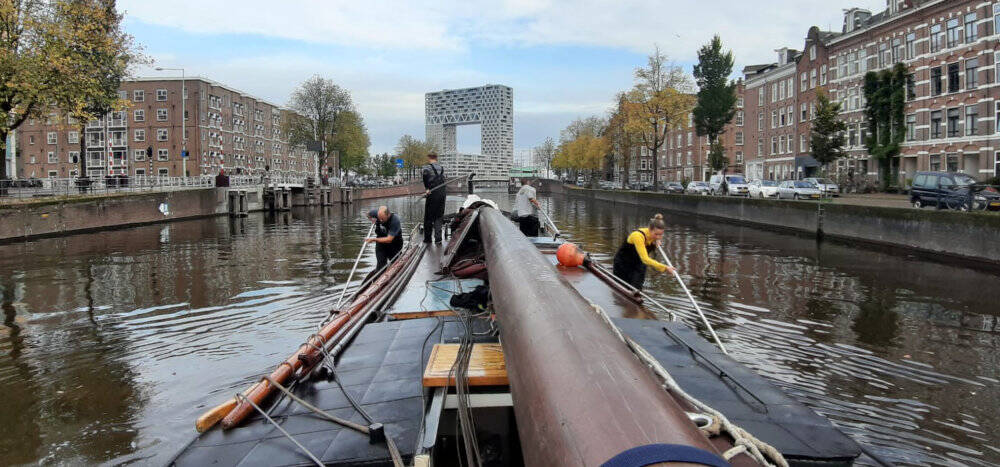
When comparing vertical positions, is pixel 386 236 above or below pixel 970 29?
below

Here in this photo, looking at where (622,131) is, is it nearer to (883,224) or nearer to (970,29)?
(970,29)

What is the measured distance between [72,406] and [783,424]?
244 inches

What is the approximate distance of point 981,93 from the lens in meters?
30.0

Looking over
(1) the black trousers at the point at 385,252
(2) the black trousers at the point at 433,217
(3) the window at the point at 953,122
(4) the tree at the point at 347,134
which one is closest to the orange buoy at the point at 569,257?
(2) the black trousers at the point at 433,217

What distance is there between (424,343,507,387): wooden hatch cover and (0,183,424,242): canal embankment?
76.1 ft

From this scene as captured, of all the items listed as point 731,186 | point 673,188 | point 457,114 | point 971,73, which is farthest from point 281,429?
point 457,114

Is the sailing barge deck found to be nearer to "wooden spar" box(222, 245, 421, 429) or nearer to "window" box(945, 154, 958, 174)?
"wooden spar" box(222, 245, 421, 429)

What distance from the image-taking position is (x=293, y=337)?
27.4 ft

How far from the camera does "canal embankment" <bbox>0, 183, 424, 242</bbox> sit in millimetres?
21766

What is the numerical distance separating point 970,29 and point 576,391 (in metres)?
38.1

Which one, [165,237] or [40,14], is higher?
[40,14]

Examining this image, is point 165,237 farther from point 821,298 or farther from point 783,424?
point 783,424


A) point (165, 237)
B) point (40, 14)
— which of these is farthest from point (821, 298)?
point (40, 14)

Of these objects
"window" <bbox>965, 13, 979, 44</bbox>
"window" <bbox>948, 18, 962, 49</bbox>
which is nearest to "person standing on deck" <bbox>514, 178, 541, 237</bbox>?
"window" <bbox>965, 13, 979, 44</bbox>
